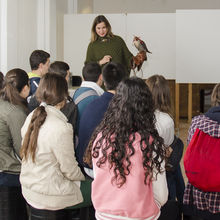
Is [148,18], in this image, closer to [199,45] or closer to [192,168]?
[199,45]

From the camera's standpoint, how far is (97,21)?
401cm

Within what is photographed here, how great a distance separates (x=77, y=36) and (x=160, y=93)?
13.8 ft

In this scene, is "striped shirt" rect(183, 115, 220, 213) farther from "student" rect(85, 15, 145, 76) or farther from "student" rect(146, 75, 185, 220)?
"student" rect(85, 15, 145, 76)

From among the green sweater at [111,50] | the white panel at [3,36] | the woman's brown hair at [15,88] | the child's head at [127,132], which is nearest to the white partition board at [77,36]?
the green sweater at [111,50]

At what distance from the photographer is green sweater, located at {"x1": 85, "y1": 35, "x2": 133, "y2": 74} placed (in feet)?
13.6

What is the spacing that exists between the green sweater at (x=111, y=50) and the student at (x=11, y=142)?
69.9 inches

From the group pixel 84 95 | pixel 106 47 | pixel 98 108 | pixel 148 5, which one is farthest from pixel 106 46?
pixel 148 5

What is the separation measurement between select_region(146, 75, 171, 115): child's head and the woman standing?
164 centimetres

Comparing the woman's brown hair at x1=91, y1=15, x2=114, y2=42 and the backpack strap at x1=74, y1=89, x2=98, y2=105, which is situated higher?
the woman's brown hair at x1=91, y1=15, x2=114, y2=42

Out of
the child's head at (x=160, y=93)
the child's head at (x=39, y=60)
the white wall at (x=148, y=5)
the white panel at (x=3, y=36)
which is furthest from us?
the white wall at (x=148, y=5)

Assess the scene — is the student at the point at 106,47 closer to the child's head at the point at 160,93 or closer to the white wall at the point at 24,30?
the white wall at the point at 24,30

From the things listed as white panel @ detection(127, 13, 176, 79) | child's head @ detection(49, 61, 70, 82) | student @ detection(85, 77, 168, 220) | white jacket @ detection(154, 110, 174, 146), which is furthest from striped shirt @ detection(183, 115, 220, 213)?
white panel @ detection(127, 13, 176, 79)

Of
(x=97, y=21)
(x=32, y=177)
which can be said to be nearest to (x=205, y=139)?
(x=32, y=177)

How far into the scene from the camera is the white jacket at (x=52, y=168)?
1.94 meters
